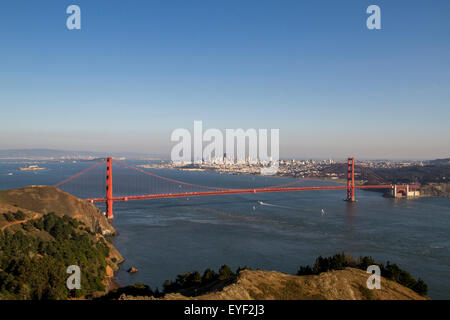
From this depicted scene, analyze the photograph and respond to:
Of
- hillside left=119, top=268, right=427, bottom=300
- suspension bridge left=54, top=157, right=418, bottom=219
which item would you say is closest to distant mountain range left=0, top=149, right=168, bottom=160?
suspension bridge left=54, top=157, right=418, bottom=219

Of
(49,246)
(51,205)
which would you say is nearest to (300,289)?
(49,246)

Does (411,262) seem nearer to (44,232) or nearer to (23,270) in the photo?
(23,270)

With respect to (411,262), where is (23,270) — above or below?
above

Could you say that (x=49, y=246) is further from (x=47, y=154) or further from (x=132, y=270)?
(x=47, y=154)

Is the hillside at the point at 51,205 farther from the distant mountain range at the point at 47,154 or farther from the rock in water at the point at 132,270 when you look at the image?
the distant mountain range at the point at 47,154
